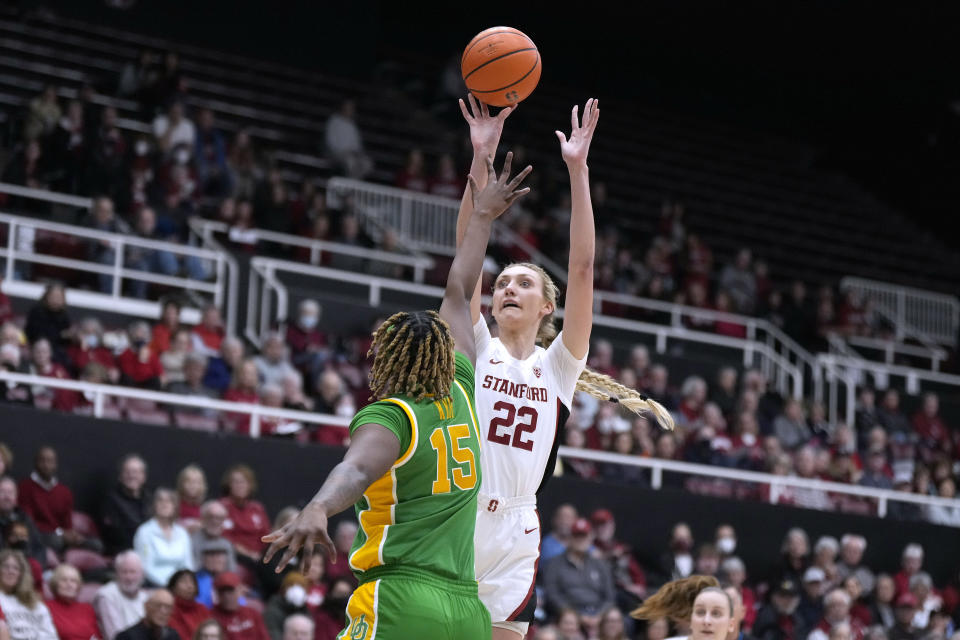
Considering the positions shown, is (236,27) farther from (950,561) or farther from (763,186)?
(950,561)

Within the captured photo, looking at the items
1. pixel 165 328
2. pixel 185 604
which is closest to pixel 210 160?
pixel 165 328

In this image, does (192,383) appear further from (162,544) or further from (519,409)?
(519,409)

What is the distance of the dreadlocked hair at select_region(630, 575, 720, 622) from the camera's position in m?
7.80

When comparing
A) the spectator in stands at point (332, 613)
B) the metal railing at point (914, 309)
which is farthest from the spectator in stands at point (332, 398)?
the metal railing at point (914, 309)

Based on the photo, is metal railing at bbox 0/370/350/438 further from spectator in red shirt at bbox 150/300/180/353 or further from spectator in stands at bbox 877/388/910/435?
spectator in stands at bbox 877/388/910/435

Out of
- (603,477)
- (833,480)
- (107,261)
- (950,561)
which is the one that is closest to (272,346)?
(107,261)

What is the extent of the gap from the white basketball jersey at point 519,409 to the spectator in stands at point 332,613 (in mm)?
5014

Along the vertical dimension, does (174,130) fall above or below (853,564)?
above

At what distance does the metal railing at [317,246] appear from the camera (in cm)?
1638

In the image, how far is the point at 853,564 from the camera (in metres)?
15.3

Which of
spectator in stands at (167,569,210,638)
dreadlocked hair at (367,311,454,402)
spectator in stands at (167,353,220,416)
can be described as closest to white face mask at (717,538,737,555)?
spectator in stands at (167,353,220,416)

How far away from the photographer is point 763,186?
85.7ft

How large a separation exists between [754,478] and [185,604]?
22.2ft

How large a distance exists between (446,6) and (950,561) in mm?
13626
